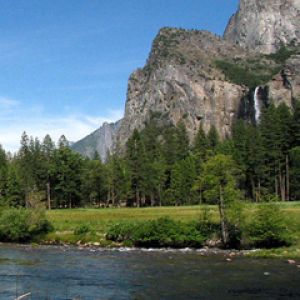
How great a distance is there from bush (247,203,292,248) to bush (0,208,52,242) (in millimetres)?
26182

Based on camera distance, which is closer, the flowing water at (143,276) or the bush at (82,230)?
the flowing water at (143,276)

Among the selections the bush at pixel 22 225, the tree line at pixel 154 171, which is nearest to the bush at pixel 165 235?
the bush at pixel 22 225

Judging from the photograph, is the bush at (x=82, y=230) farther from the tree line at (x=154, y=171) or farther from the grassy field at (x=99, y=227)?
the tree line at (x=154, y=171)

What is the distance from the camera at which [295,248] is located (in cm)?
4962

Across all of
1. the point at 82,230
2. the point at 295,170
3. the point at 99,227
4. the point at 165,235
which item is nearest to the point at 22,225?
the point at 82,230

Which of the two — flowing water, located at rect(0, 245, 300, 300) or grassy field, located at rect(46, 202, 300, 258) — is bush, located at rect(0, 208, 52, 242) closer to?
grassy field, located at rect(46, 202, 300, 258)

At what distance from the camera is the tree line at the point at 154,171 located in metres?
108

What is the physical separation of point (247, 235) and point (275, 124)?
6207cm

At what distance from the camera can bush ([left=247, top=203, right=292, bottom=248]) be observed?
51.7m

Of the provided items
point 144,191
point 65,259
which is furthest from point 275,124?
point 65,259

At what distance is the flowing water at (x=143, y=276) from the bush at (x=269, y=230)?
237 inches

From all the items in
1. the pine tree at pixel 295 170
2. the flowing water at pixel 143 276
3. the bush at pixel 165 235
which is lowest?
the flowing water at pixel 143 276

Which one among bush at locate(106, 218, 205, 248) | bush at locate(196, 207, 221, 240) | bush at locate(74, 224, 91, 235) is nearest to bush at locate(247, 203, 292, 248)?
bush at locate(196, 207, 221, 240)

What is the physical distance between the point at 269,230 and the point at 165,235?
11.1m
